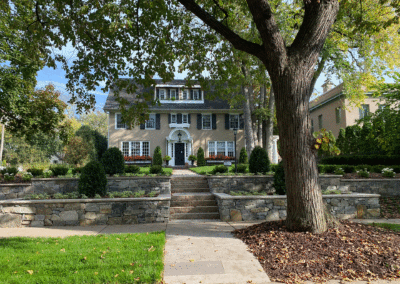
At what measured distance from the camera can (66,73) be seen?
6969 millimetres

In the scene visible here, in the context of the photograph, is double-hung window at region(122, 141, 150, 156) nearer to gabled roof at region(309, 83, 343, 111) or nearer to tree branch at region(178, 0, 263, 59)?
gabled roof at region(309, 83, 343, 111)

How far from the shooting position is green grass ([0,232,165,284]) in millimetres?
3410

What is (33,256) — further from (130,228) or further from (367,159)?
(367,159)

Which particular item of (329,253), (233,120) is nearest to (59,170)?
(329,253)

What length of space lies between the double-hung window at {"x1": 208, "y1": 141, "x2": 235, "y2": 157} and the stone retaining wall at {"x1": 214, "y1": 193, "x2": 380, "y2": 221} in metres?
15.3

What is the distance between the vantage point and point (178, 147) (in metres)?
23.0

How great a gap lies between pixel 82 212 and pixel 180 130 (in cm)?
1618

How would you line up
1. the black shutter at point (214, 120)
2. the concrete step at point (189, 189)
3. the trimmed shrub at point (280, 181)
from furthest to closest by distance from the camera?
1. the black shutter at point (214, 120)
2. the concrete step at point (189, 189)
3. the trimmed shrub at point (280, 181)

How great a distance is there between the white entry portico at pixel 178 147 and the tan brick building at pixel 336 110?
11004 mm

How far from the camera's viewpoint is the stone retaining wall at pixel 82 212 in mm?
7004

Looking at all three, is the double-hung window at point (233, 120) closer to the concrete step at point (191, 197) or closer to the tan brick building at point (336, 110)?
the tan brick building at point (336, 110)

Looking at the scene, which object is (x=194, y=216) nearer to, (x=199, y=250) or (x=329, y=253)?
(x=199, y=250)

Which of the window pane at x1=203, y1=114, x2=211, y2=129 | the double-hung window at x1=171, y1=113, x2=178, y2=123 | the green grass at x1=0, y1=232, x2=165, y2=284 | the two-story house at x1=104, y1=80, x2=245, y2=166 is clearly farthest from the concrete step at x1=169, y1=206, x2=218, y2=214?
the window pane at x1=203, y1=114, x2=211, y2=129

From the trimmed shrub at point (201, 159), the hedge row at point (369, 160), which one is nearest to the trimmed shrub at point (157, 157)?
the trimmed shrub at point (201, 159)
